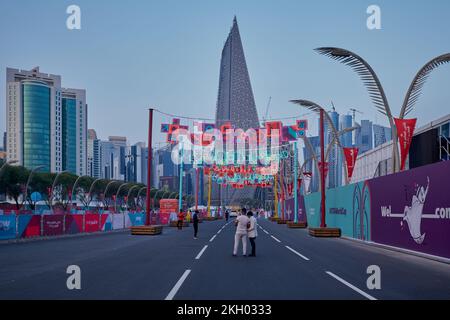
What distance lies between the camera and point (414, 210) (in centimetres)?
1983

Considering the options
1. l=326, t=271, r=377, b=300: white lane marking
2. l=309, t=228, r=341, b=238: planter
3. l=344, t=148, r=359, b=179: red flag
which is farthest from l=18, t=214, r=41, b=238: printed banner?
l=326, t=271, r=377, b=300: white lane marking

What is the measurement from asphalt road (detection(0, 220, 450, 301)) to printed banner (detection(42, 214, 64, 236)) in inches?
501

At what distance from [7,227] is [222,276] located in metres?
20.1

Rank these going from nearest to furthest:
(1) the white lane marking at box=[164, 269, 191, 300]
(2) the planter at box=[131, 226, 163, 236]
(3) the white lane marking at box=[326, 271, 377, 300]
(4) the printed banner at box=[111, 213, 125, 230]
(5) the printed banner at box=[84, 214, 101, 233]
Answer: (1) the white lane marking at box=[164, 269, 191, 300] → (3) the white lane marking at box=[326, 271, 377, 300] → (2) the planter at box=[131, 226, 163, 236] → (5) the printed banner at box=[84, 214, 101, 233] → (4) the printed banner at box=[111, 213, 125, 230]

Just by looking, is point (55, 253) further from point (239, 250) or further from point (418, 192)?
point (418, 192)

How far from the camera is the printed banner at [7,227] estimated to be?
2800cm

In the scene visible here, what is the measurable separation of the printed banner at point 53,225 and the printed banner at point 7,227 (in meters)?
3.29

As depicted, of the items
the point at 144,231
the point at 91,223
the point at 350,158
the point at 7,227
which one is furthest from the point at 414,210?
the point at 91,223

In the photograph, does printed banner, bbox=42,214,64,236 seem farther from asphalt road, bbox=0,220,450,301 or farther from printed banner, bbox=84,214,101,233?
asphalt road, bbox=0,220,450,301

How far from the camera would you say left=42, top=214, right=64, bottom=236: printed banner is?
32.4 metres

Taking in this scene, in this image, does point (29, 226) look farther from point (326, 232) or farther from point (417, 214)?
point (417, 214)
